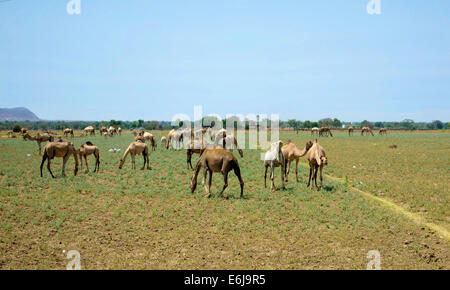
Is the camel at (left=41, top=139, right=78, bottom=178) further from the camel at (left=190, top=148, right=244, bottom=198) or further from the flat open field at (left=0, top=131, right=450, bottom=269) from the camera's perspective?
the camel at (left=190, top=148, right=244, bottom=198)

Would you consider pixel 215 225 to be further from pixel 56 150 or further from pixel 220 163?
pixel 56 150

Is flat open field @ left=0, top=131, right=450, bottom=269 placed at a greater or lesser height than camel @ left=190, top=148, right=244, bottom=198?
lesser

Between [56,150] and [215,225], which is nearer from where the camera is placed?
[215,225]

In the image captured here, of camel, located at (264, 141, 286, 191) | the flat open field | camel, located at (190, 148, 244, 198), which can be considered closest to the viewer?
the flat open field

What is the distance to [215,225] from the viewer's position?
1021 centimetres

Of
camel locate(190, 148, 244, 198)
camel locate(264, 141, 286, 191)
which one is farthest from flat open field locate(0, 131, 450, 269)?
camel locate(190, 148, 244, 198)

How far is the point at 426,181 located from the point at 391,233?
33.3 ft

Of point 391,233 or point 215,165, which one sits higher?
point 215,165

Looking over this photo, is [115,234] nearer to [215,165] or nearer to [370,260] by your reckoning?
[215,165]

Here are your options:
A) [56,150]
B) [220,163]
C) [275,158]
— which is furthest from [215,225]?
[56,150]

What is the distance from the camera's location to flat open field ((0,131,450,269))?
8.16m

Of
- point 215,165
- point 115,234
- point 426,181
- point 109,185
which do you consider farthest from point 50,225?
point 426,181

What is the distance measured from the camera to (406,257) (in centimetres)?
852

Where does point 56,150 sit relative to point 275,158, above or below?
above
